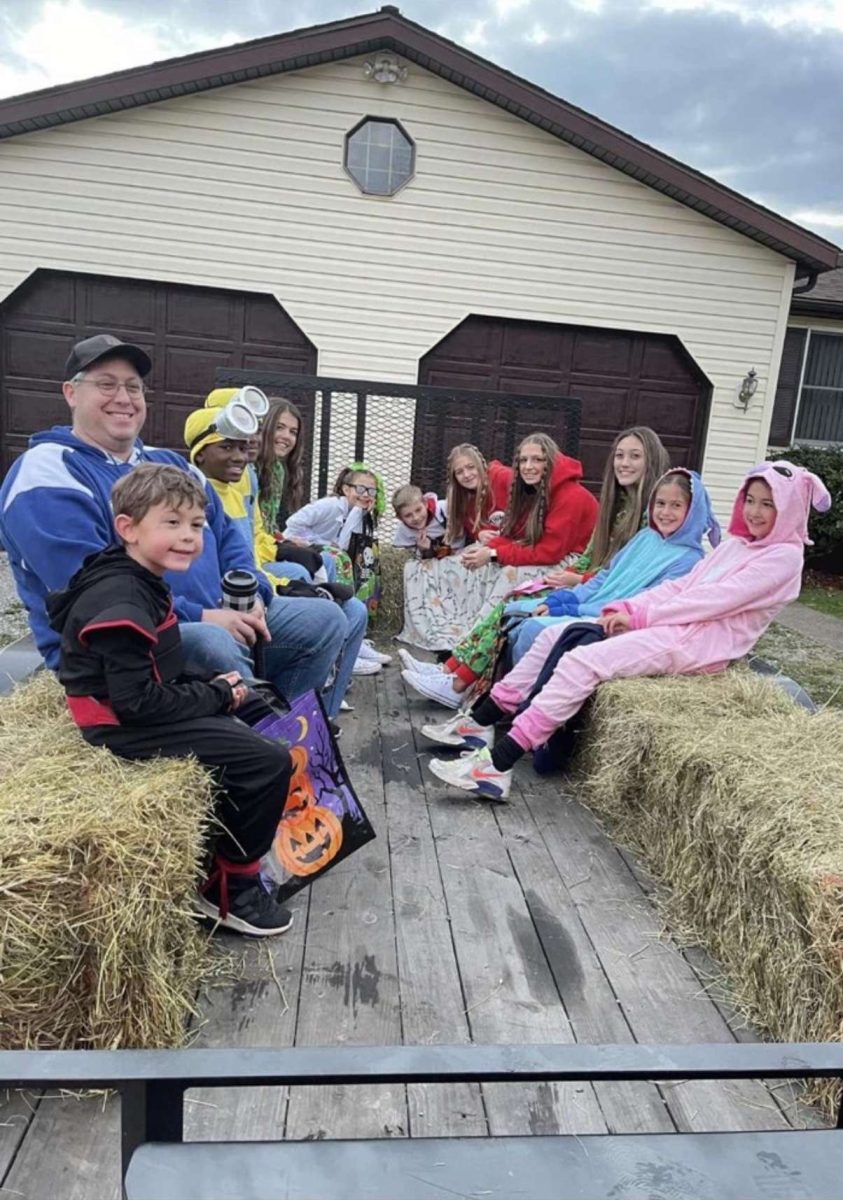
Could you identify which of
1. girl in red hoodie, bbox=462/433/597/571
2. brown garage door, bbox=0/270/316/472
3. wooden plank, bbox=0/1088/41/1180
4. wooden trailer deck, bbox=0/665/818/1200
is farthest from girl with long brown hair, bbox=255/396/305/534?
brown garage door, bbox=0/270/316/472

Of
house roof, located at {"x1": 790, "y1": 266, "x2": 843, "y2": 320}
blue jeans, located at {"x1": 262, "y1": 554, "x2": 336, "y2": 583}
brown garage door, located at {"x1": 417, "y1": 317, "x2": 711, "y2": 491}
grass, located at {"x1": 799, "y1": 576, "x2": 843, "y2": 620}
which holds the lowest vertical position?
grass, located at {"x1": 799, "y1": 576, "x2": 843, "y2": 620}

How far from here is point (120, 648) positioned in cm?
187

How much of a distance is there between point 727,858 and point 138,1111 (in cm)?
164

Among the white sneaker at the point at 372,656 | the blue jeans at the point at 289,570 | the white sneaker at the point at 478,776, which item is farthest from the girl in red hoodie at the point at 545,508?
the white sneaker at the point at 478,776

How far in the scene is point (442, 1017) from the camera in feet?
6.14

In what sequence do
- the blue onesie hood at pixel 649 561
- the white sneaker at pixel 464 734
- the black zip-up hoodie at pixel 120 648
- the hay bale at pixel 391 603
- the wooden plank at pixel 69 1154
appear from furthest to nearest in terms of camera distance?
the hay bale at pixel 391 603 < the blue onesie hood at pixel 649 561 < the white sneaker at pixel 464 734 < the black zip-up hoodie at pixel 120 648 < the wooden plank at pixel 69 1154

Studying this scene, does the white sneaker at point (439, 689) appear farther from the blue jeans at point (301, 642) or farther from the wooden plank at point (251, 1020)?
the wooden plank at point (251, 1020)

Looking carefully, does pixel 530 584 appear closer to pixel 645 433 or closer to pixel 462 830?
pixel 645 433

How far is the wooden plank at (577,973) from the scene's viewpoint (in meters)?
1.63

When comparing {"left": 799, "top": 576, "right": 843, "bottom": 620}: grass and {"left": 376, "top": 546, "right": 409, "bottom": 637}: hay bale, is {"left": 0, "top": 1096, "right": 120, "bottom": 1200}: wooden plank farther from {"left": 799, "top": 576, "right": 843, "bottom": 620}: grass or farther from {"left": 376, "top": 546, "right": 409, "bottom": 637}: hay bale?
{"left": 799, "top": 576, "right": 843, "bottom": 620}: grass

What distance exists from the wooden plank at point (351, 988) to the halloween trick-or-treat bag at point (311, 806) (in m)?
0.11

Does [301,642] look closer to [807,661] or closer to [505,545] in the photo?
[505,545]

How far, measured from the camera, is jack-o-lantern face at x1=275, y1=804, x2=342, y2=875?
228 centimetres

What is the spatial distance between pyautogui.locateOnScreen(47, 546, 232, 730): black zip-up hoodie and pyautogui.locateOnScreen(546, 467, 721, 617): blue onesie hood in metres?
2.00
